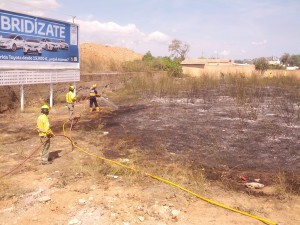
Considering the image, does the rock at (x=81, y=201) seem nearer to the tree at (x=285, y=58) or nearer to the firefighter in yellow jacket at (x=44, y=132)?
the firefighter in yellow jacket at (x=44, y=132)

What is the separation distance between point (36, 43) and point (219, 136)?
28.7 feet

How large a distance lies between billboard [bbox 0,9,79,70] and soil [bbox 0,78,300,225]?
7.68ft

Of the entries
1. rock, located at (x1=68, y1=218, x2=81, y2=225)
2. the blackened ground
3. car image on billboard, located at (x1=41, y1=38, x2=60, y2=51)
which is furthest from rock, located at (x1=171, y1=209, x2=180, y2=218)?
car image on billboard, located at (x1=41, y1=38, x2=60, y2=51)

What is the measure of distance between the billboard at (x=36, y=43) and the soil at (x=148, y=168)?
7.68 ft

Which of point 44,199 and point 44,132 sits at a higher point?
point 44,132

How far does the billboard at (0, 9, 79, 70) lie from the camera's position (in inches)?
482

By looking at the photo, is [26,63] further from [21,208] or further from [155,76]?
[155,76]

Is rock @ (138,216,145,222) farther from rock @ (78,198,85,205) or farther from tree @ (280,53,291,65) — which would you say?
tree @ (280,53,291,65)

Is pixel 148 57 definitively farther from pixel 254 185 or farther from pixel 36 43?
pixel 254 185

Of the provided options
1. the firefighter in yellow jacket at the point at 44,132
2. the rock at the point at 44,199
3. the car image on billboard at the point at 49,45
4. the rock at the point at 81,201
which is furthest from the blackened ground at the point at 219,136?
the car image on billboard at the point at 49,45

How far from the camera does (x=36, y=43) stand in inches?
532

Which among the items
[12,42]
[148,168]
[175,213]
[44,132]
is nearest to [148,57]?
[12,42]

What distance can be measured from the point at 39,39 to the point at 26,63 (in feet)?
4.22

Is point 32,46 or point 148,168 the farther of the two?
point 32,46
